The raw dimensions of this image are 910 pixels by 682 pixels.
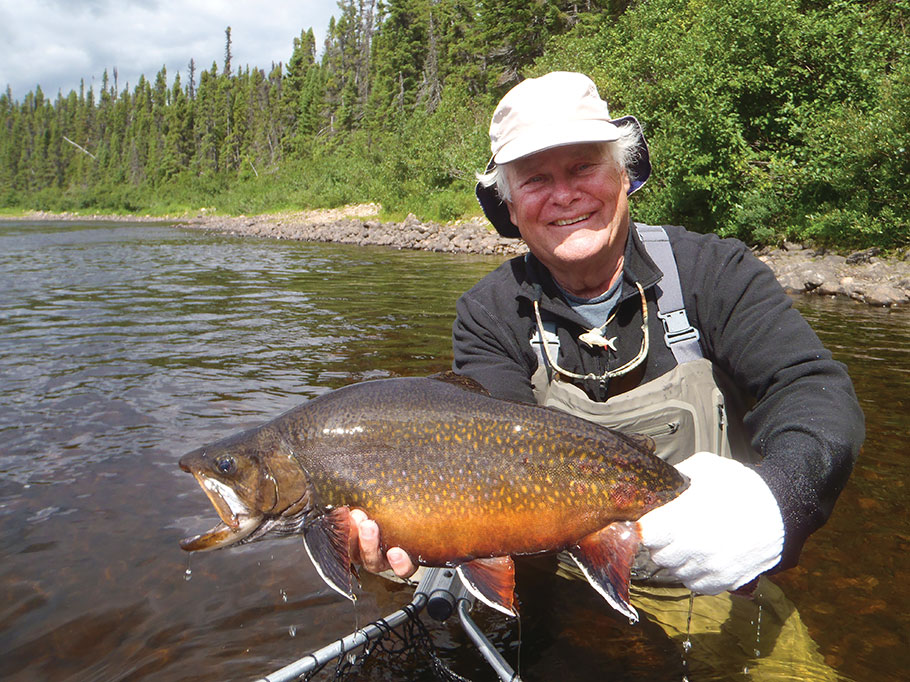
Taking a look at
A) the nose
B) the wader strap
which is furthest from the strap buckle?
the nose

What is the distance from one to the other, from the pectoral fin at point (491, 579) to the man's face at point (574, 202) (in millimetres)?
1326

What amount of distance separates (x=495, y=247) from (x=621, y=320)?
21.4 meters

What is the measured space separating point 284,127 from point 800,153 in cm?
7286

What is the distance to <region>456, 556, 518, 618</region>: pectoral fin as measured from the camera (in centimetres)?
222

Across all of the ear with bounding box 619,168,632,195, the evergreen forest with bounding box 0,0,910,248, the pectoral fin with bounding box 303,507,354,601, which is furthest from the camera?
the evergreen forest with bounding box 0,0,910,248

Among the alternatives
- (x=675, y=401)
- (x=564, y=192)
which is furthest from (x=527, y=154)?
(x=675, y=401)

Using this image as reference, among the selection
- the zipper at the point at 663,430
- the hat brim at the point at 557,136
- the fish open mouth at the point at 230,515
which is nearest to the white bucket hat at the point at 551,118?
the hat brim at the point at 557,136

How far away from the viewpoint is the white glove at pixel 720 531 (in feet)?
6.44

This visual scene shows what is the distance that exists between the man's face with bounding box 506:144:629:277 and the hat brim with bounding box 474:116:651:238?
11 centimetres

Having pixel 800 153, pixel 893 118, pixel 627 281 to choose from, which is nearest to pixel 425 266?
pixel 800 153

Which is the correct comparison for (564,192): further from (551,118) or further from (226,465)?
(226,465)

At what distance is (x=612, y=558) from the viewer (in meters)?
2.17

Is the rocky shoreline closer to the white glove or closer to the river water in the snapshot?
the river water

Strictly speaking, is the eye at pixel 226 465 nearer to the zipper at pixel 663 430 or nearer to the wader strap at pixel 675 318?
the zipper at pixel 663 430
